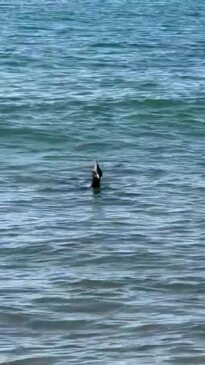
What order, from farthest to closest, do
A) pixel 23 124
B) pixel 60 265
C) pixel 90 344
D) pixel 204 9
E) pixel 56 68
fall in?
pixel 204 9 → pixel 56 68 → pixel 23 124 → pixel 60 265 → pixel 90 344

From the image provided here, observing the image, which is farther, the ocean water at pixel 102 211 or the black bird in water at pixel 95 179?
the black bird in water at pixel 95 179

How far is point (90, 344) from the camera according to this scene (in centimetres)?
1166

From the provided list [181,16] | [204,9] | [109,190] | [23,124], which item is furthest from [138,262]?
[204,9]

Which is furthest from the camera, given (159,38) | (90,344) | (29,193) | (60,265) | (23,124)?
(159,38)

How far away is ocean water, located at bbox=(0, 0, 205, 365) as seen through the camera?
39.2ft

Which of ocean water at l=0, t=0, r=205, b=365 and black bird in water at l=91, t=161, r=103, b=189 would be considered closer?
ocean water at l=0, t=0, r=205, b=365

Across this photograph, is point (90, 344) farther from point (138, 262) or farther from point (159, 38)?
point (159, 38)

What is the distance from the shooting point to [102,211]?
55.9 feet

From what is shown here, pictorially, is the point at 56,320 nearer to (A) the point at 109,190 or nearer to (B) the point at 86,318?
(B) the point at 86,318

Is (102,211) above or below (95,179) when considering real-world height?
below

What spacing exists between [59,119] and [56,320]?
45.1ft

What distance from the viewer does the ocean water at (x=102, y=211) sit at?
1194 cm

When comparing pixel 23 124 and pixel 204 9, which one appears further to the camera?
pixel 204 9

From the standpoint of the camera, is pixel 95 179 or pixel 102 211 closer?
pixel 102 211
